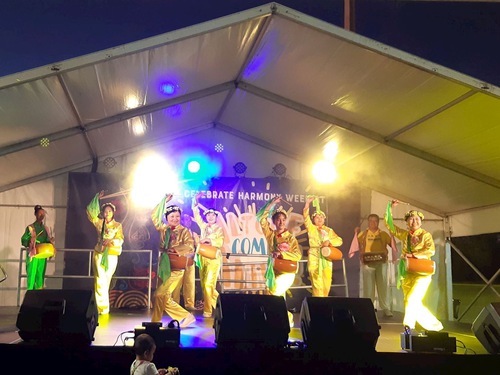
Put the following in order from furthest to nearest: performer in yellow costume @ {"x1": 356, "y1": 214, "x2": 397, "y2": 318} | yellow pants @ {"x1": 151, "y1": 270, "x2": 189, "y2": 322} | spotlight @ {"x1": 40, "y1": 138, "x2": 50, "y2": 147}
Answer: performer in yellow costume @ {"x1": 356, "y1": 214, "x2": 397, "y2": 318}, spotlight @ {"x1": 40, "y1": 138, "x2": 50, "y2": 147}, yellow pants @ {"x1": 151, "y1": 270, "x2": 189, "y2": 322}

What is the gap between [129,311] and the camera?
7.46 m

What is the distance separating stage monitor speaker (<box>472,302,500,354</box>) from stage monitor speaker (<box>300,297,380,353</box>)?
944 mm

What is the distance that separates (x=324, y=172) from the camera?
8.61 metres

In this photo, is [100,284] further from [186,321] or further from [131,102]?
[131,102]

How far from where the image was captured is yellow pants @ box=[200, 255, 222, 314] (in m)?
7.20

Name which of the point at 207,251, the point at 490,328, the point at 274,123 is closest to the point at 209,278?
the point at 207,251

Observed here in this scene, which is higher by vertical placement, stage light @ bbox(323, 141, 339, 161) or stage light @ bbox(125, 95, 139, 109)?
stage light @ bbox(125, 95, 139, 109)

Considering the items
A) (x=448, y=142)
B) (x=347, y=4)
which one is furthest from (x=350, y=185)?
(x=347, y=4)

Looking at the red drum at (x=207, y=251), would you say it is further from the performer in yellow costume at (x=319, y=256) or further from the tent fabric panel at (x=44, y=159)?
the tent fabric panel at (x=44, y=159)

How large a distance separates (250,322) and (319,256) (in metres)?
3.31

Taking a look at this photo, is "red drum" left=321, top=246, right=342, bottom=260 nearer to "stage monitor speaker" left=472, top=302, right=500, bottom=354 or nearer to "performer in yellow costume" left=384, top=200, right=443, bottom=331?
"performer in yellow costume" left=384, top=200, right=443, bottom=331

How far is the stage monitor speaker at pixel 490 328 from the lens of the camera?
406 centimetres

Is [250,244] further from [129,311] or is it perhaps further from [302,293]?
[129,311]

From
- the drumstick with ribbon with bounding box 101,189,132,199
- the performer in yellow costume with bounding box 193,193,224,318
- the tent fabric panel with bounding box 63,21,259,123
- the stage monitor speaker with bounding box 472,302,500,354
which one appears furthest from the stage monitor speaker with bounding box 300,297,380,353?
the drumstick with ribbon with bounding box 101,189,132,199
